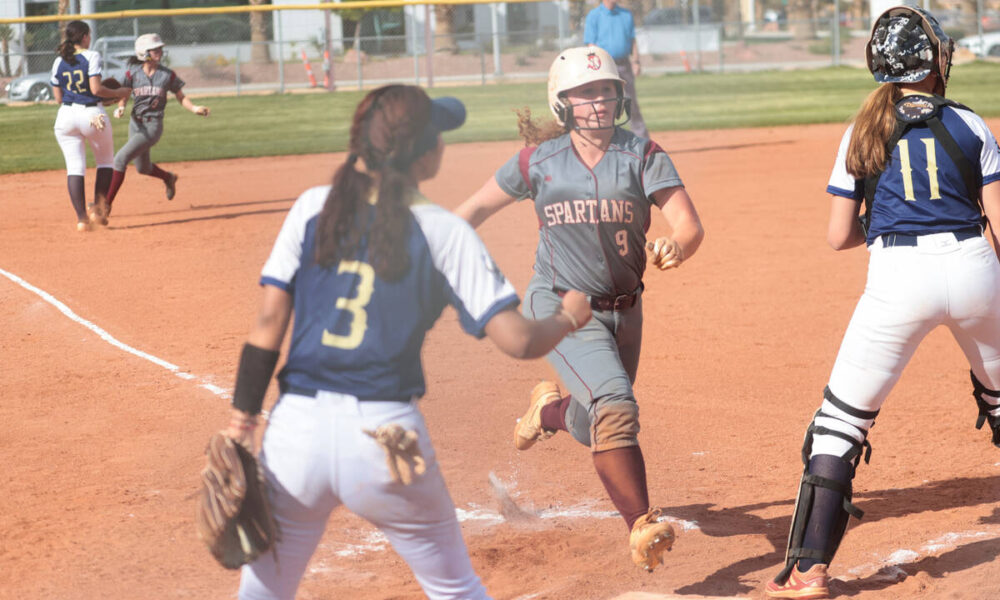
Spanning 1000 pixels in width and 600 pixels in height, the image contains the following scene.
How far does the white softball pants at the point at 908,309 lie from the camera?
13.1 feet

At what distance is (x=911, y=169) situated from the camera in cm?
403

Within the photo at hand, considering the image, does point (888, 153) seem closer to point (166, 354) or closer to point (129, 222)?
point (166, 354)

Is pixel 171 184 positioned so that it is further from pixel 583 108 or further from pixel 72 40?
pixel 583 108

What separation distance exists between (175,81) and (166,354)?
19.0 ft

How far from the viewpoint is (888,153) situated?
4.05 meters

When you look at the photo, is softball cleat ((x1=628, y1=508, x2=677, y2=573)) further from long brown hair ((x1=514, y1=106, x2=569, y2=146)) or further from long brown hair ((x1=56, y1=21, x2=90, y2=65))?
long brown hair ((x1=56, y1=21, x2=90, y2=65))

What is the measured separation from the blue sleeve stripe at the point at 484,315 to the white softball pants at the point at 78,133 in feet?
31.8

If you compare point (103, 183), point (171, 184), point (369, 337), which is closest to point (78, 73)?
point (103, 183)

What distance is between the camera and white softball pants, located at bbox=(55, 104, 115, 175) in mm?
11766

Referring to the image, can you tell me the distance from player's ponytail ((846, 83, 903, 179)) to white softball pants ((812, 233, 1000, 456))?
0.29 meters

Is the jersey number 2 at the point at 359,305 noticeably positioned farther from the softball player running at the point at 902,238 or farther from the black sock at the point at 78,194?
the black sock at the point at 78,194

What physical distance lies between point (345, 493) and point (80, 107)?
10056 millimetres

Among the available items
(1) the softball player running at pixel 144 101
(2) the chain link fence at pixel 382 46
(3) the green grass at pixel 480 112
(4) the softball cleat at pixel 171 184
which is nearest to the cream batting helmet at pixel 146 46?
(1) the softball player running at pixel 144 101

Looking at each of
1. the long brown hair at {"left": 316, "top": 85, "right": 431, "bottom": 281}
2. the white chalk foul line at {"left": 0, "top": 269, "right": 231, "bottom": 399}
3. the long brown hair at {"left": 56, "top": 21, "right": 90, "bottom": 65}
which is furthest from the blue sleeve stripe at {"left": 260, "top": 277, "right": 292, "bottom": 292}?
the long brown hair at {"left": 56, "top": 21, "right": 90, "bottom": 65}
